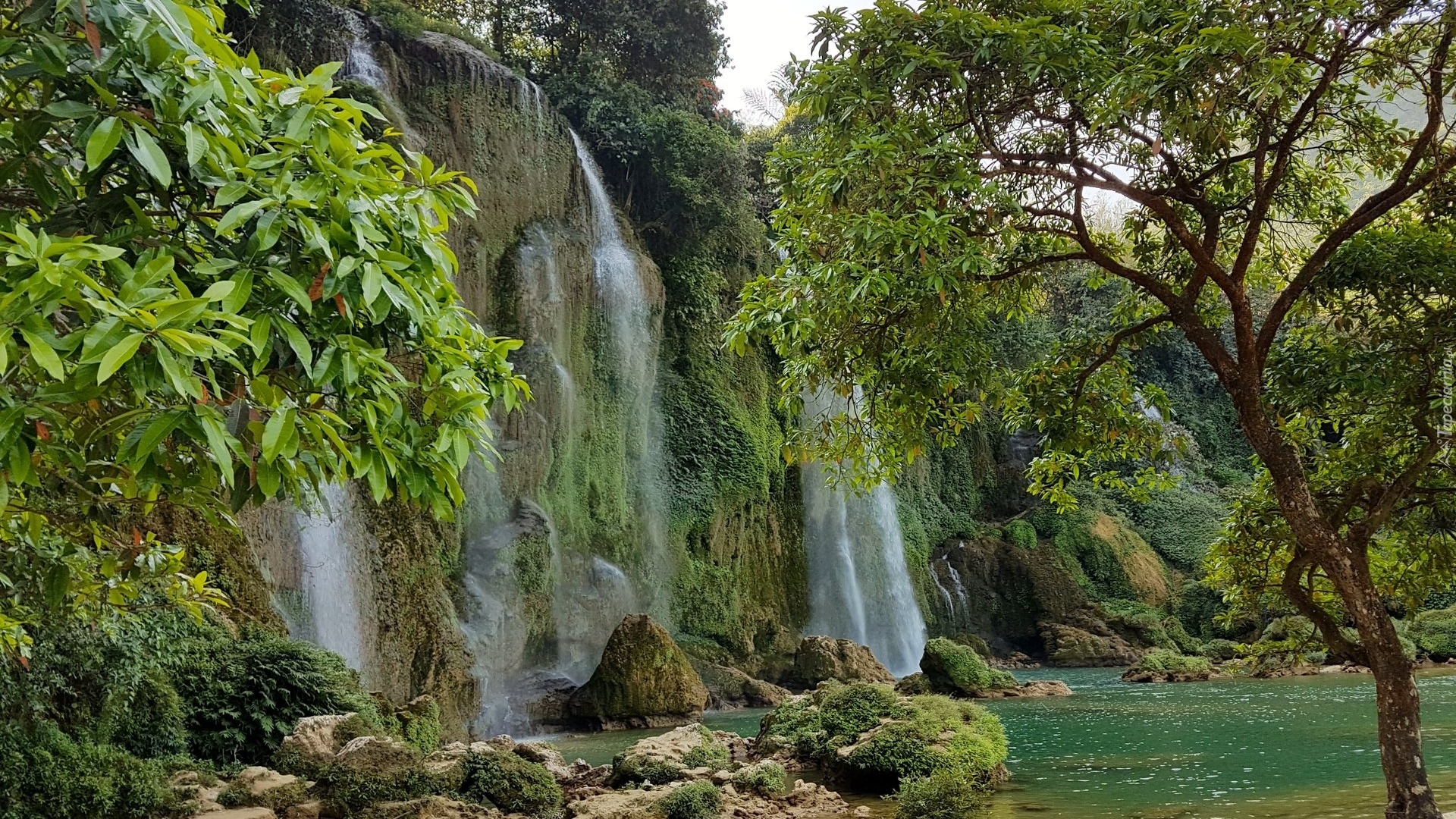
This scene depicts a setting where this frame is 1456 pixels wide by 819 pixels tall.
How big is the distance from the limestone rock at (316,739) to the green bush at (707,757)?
12.9 ft

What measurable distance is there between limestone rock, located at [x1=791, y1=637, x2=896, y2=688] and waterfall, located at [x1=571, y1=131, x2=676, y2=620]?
12.2ft

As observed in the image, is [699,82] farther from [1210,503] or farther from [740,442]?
[1210,503]

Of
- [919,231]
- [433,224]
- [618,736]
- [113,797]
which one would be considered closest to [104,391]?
[433,224]

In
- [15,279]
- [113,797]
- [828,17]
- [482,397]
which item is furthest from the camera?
[113,797]

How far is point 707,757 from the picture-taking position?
12.2 m

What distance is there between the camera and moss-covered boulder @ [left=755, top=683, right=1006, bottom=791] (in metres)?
11.2

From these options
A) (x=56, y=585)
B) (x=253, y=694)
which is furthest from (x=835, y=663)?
(x=56, y=585)

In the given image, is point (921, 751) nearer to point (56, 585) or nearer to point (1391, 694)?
point (1391, 694)

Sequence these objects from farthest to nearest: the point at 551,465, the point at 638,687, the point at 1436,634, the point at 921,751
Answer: the point at 1436,634 → the point at 551,465 → the point at 638,687 → the point at 921,751

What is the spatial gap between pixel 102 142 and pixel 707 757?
10838 mm

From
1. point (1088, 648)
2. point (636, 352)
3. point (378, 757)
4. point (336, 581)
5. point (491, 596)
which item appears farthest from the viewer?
point (1088, 648)

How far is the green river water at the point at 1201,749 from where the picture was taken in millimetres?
9375

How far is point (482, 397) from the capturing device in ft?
11.7

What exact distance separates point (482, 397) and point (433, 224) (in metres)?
0.77
